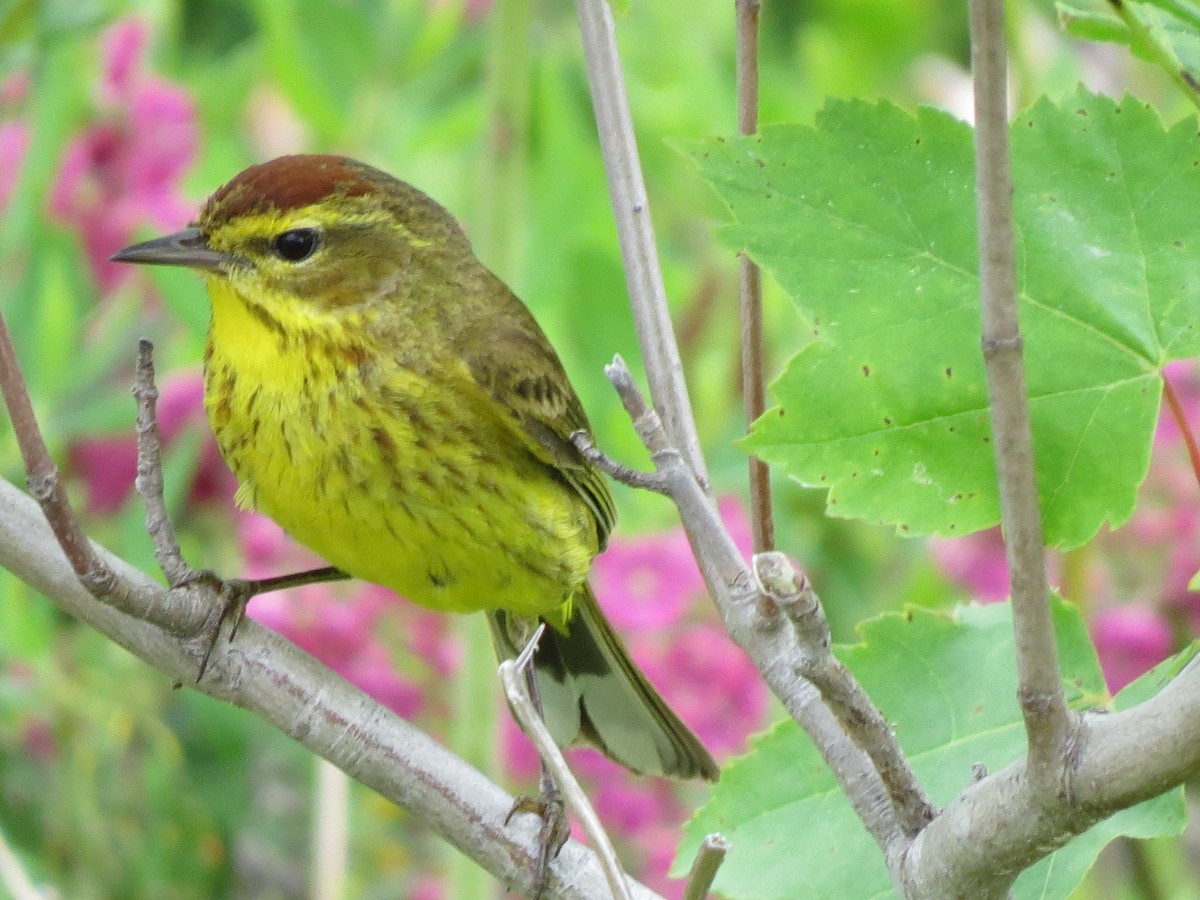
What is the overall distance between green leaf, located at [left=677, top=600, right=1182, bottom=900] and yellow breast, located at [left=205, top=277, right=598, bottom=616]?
0.86m

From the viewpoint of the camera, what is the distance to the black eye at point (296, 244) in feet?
8.61

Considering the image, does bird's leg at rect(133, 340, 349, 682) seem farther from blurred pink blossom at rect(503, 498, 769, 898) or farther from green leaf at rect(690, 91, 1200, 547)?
blurred pink blossom at rect(503, 498, 769, 898)

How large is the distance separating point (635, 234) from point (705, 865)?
2.22 feet

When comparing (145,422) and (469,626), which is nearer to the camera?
(145,422)

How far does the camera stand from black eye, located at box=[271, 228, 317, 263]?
2623mm

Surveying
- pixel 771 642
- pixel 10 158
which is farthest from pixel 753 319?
pixel 10 158

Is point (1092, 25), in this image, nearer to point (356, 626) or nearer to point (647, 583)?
point (647, 583)

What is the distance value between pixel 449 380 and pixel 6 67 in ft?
3.41

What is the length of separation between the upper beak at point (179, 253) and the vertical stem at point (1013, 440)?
1571 millimetres

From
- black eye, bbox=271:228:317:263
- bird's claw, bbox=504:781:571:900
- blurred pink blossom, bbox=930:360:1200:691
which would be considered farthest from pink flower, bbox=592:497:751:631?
bird's claw, bbox=504:781:571:900

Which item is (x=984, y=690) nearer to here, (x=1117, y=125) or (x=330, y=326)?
(x=1117, y=125)

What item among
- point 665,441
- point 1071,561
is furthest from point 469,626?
point 665,441

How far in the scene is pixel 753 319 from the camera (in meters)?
1.70

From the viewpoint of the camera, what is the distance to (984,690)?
167 centimetres
